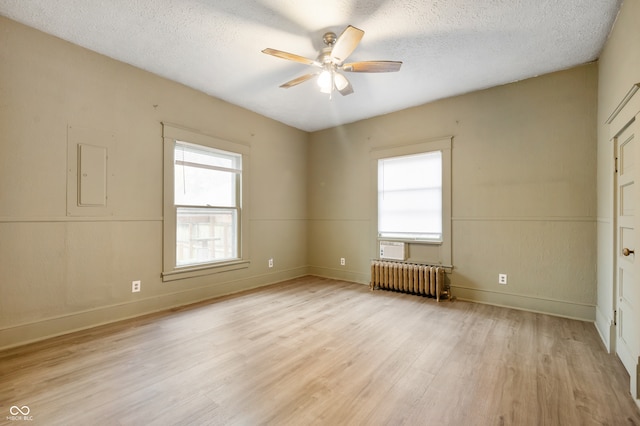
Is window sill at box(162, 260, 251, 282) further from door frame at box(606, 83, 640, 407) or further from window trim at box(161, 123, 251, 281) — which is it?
door frame at box(606, 83, 640, 407)

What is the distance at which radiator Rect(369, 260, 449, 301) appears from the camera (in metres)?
4.04

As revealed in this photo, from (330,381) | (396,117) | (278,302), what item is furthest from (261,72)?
(330,381)

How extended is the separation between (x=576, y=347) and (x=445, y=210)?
6.86 feet

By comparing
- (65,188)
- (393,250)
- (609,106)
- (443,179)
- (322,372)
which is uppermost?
(609,106)

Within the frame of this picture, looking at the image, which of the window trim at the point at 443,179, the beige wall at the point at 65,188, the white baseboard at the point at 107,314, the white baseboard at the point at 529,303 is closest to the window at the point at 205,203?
the beige wall at the point at 65,188

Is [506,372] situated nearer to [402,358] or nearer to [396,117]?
[402,358]

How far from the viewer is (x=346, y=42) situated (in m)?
2.38

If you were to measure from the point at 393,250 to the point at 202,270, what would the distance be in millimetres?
2903

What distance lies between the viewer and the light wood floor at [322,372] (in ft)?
5.59

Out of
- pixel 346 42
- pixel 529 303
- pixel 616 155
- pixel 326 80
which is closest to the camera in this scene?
pixel 346 42

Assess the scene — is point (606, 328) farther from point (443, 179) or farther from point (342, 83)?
point (342, 83)

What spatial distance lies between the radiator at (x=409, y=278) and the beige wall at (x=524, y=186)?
12.1 inches

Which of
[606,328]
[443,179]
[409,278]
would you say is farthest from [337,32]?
[606,328]

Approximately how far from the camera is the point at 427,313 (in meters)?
3.47
